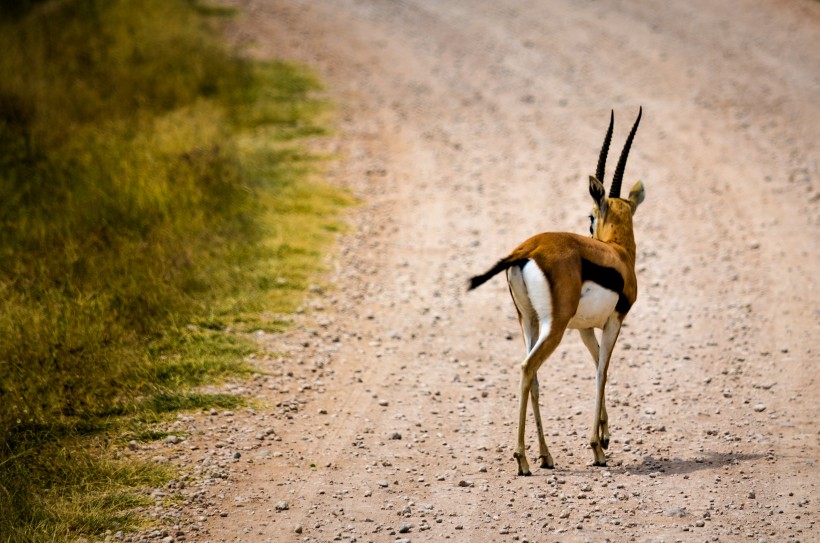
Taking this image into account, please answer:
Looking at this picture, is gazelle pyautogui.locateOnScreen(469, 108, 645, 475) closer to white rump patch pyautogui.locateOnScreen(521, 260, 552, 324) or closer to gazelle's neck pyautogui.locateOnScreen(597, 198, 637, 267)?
white rump patch pyautogui.locateOnScreen(521, 260, 552, 324)

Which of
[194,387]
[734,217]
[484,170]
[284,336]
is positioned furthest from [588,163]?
[194,387]

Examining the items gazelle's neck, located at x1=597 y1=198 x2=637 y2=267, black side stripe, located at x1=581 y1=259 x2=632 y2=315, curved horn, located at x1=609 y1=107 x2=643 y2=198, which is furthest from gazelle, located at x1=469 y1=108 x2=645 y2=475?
curved horn, located at x1=609 y1=107 x2=643 y2=198

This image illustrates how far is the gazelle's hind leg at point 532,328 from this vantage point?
19.2 ft

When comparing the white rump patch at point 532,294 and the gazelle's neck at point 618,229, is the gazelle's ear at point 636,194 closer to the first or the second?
the gazelle's neck at point 618,229

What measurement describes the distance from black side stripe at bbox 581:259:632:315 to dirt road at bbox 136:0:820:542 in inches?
38.5

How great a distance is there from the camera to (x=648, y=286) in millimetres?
9266

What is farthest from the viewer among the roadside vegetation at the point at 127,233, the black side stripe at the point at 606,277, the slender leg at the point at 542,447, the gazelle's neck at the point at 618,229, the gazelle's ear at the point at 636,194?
the gazelle's ear at the point at 636,194

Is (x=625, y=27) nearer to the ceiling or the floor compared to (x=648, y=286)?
nearer to the ceiling

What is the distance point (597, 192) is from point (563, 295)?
986 mm

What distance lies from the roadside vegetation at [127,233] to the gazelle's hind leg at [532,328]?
2.20 meters

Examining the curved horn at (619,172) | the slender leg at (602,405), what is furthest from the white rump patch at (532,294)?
the curved horn at (619,172)

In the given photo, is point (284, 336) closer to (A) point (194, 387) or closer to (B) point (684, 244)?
(A) point (194, 387)

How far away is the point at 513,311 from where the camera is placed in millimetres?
8914

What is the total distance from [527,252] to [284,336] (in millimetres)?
2973
